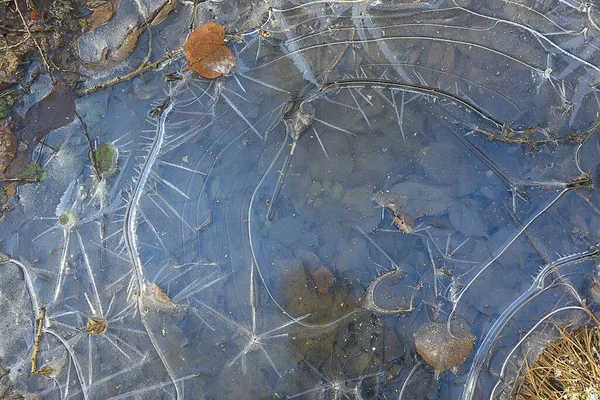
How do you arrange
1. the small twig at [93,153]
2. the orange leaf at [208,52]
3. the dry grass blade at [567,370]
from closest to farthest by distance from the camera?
the dry grass blade at [567,370]
the orange leaf at [208,52]
the small twig at [93,153]

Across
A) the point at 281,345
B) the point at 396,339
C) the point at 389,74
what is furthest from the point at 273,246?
the point at 389,74

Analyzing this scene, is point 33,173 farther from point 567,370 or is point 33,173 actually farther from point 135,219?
point 567,370

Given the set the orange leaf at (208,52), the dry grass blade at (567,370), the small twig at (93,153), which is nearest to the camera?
the dry grass blade at (567,370)

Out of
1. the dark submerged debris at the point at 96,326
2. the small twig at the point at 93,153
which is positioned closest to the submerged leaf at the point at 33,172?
the small twig at the point at 93,153

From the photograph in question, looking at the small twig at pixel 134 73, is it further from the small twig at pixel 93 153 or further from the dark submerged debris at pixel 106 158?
the dark submerged debris at pixel 106 158

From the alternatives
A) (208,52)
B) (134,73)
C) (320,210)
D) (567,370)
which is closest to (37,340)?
(134,73)

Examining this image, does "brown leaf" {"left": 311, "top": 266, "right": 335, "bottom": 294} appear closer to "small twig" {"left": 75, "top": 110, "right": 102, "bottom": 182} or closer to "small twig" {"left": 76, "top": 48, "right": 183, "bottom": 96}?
"small twig" {"left": 75, "top": 110, "right": 102, "bottom": 182}

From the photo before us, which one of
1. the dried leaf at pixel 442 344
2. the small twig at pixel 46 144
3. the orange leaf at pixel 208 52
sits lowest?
the dried leaf at pixel 442 344
